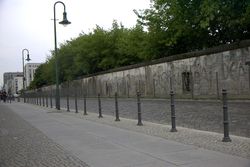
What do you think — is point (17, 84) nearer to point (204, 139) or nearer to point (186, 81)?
point (186, 81)

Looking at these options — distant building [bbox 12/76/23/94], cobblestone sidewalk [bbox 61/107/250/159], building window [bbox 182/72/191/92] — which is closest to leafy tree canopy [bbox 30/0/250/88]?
building window [bbox 182/72/191/92]

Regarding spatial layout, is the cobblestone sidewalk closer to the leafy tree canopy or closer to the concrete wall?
the leafy tree canopy

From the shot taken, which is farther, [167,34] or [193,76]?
[167,34]

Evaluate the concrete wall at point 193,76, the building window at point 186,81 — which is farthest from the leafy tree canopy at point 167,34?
the building window at point 186,81

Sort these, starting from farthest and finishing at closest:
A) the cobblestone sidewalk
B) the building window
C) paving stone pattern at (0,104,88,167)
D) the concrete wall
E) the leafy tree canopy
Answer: the building window, the concrete wall, the leafy tree canopy, the cobblestone sidewalk, paving stone pattern at (0,104,88,167)

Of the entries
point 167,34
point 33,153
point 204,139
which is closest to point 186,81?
point 167,34

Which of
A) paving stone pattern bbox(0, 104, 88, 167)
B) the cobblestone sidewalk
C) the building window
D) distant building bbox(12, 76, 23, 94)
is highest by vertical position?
distant building bbox(12, 76, 23, 94)

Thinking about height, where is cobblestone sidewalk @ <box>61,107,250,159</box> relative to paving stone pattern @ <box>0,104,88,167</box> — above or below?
above

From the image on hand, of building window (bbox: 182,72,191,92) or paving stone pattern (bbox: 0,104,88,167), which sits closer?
paving stone pattern (bbox: 0,104,88,167)

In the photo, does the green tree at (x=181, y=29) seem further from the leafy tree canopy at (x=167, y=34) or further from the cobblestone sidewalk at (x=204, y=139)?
the cobblestone sidewalk at (x=204, y=139)

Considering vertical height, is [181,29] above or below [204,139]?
above

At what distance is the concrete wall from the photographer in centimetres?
2820

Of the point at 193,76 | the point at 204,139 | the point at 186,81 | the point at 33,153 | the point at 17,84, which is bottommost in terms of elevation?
the point at 33,153

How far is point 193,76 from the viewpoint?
112 feet
